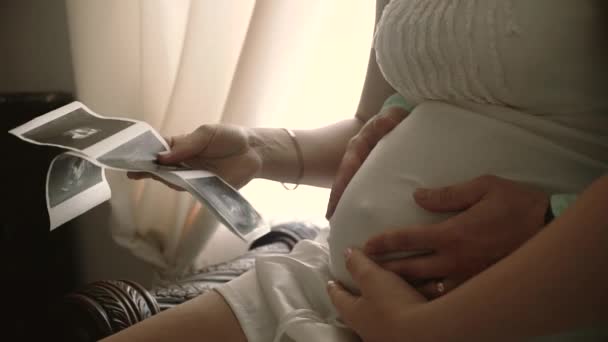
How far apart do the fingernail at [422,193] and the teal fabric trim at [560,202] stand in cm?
12

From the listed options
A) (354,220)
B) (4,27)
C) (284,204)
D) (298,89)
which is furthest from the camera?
(4,27)

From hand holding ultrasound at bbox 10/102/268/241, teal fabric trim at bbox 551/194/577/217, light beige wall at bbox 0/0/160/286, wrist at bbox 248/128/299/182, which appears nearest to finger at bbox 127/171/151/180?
hand holding ultrasound at bbox 10/102/268/241

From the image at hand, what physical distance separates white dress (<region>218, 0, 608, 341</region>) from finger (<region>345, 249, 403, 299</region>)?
0.05 meters

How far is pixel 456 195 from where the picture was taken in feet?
1.93

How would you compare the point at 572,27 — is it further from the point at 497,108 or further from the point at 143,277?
the point at 143,277

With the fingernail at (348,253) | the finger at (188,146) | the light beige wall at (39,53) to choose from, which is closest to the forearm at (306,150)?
the finger at (188,146)

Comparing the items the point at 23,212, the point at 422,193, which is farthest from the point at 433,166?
the point at 23,212

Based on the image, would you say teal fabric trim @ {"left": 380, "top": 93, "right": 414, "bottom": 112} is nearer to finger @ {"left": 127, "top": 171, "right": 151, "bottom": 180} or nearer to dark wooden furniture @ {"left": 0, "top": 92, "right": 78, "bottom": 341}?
finger @ {"left": 127, "top": 171, "right": 151, "bottom": 180}

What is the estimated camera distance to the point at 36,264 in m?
1.40

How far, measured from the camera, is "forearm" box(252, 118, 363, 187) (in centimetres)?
99

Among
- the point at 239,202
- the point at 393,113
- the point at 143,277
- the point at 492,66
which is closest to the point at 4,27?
the point at 143,277

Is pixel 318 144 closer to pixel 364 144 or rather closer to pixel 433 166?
pixel 364 144

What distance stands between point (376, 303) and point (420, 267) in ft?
0.20

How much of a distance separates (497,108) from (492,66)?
53 mm
